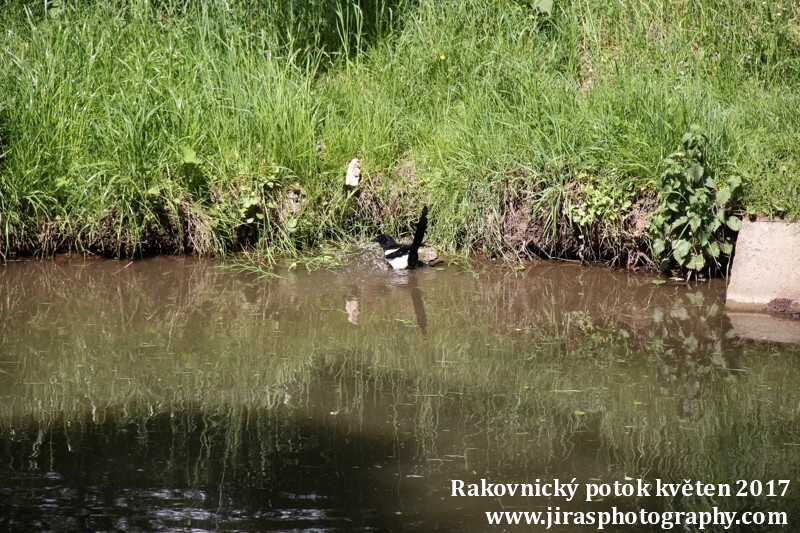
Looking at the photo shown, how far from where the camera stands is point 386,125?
639cm

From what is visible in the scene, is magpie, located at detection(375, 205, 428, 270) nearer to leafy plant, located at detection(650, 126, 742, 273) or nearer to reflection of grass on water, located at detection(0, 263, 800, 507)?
reflection of grass on water, located at detection(0, 263, 800, 507)

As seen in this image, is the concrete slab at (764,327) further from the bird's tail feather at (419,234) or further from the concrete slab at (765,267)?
the bird's tail feather at (419,234)

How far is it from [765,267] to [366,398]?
2.61 meters

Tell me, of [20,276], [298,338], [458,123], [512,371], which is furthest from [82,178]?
[512,371]

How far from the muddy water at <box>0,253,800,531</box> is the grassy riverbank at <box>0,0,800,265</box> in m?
0.41

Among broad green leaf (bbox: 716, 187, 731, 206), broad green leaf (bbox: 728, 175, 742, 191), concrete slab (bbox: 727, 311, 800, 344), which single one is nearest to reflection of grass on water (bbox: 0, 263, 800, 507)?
concrete slab (bbox: 727, 311, 800, 344)

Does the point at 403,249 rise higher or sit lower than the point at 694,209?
lower

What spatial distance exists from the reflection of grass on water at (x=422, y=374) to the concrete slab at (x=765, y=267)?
0.18 m

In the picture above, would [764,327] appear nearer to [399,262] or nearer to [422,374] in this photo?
[422,374]

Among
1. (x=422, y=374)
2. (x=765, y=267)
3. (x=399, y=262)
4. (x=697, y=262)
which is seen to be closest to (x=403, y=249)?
(x=399, y=262)

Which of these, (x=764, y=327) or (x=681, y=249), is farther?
(x=681, y=249)

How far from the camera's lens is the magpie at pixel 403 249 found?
5586mm

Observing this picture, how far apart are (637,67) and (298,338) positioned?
3599 millimetres

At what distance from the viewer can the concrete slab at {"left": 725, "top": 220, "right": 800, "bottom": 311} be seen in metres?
5.02
